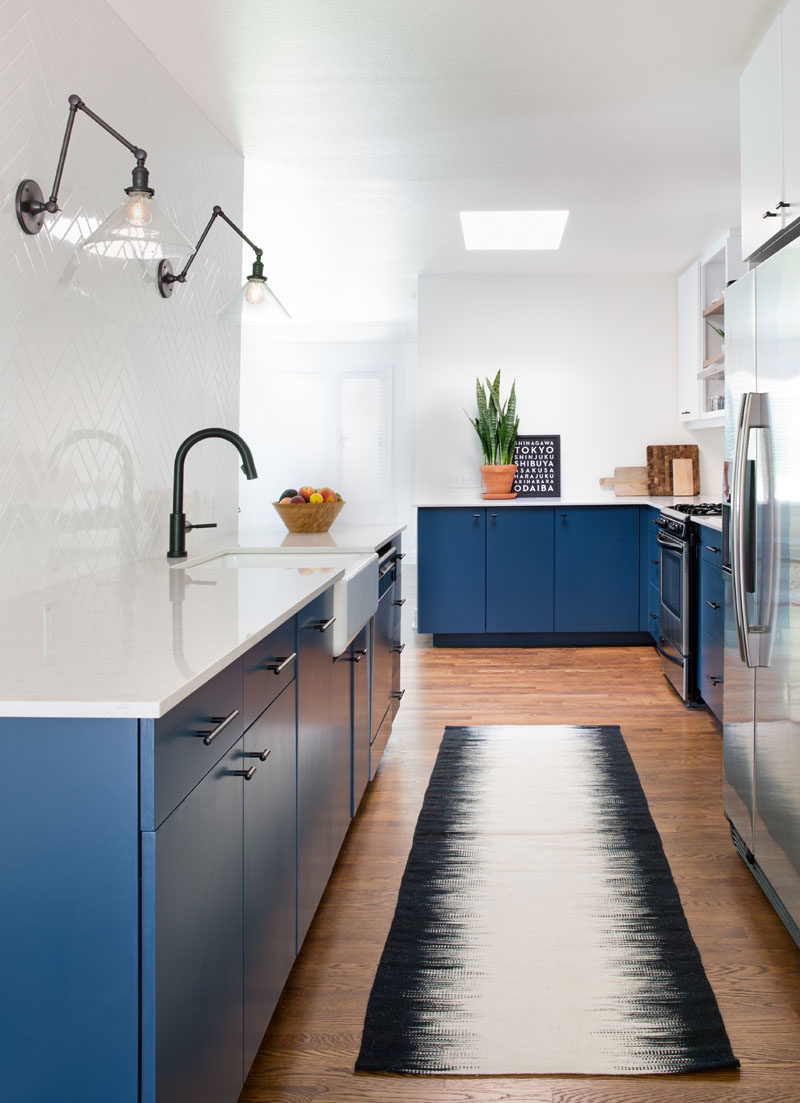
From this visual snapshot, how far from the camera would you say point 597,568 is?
5.79m

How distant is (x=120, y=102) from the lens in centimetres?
253

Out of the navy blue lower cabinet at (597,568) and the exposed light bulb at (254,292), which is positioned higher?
the exposed light bulb at (254,292)

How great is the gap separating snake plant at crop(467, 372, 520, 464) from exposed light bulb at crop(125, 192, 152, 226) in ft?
13.8

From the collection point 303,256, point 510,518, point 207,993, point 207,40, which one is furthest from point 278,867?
point 303,256

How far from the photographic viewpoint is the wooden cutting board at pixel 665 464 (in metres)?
6.21

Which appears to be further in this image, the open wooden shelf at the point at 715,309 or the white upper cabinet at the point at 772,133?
the open wooden shelf at the point at 715,309

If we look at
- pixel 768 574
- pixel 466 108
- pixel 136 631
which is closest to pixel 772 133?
pixel 466 108

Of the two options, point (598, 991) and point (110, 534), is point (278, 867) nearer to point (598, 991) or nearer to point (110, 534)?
point (598, 991)

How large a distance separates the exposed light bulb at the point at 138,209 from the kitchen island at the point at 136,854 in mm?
934

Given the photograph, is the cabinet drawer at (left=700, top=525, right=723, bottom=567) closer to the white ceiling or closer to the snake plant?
the white ceiling

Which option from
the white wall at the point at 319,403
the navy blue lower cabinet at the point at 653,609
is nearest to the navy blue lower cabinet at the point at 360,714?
the navy blue lower cabinet at the point at 653,609

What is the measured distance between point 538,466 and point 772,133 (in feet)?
12.4

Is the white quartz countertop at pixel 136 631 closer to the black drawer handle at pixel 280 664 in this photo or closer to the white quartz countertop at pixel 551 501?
the black drawer handle at pixel 280 664

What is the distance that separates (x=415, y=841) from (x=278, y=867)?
1108 millimetres
